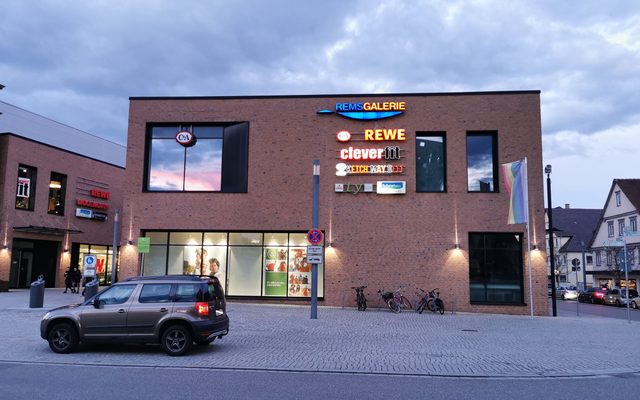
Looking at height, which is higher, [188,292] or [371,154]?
[371,154]

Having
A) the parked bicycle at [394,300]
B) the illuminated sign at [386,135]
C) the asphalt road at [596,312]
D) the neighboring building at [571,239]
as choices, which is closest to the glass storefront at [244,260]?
the parked bicycle at [394,300]

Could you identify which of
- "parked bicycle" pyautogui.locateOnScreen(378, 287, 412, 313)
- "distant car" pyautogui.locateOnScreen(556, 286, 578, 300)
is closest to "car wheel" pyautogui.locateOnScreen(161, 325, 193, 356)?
"parked bicycle" pyautogui.locateOnScreen(378, 287, 412, 313)

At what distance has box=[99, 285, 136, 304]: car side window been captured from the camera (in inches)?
447

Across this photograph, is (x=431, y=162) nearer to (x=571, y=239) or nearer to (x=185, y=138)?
(x=185, y=138)

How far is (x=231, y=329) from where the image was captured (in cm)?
1516

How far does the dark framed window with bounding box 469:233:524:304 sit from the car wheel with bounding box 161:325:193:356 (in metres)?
14.6

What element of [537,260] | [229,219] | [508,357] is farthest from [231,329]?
[537,260]

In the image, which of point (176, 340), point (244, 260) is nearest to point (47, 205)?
point (244, 260)

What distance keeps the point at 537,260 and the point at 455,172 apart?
4950 mm

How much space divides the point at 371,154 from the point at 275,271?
6.71 metres

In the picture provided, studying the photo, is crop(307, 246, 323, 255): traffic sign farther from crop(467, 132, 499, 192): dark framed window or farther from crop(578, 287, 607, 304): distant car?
crop(578, 287, 607, 304): distant car

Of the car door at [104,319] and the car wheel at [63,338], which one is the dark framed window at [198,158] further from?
the car wheel at [63,338]

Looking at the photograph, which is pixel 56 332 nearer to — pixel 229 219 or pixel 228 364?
pixel 228 364

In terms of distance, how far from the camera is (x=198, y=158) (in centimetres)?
2462
